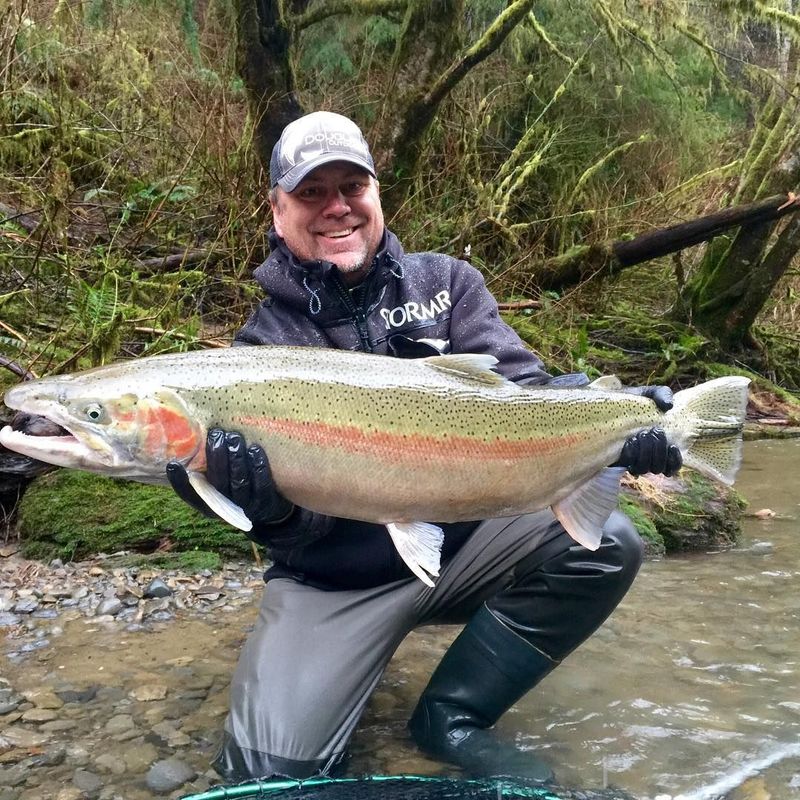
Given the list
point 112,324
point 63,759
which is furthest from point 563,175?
point 63,759

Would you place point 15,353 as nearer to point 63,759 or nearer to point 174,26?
point 63,759

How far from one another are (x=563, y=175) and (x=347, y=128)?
24.0ft

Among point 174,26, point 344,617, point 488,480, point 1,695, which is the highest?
point 174,26

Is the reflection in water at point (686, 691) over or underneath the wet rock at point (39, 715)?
over

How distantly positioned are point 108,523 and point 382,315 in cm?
208

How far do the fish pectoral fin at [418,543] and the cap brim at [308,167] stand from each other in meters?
1.27

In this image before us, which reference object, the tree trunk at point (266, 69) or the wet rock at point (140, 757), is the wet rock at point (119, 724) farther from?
the tree trunk at point (266, 69)

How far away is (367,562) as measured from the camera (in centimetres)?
275

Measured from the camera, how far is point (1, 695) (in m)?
2.81

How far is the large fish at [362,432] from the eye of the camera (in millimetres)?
2248

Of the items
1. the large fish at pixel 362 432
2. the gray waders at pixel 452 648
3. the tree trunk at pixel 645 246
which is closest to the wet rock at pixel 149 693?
the gray waders at pixel 452 648

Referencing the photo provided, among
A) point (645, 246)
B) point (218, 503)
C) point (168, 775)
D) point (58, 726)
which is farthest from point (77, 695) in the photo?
point (645, 246)

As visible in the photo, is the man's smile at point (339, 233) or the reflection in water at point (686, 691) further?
the man's smile at point (339, 233)

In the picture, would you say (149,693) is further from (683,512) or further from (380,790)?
(683,512)
